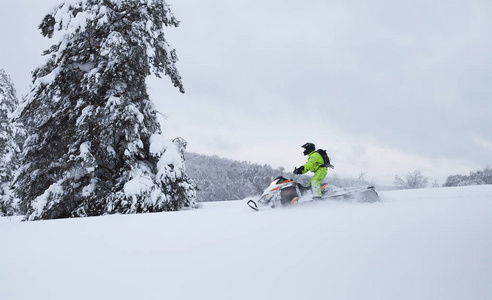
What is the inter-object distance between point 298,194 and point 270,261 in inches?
188

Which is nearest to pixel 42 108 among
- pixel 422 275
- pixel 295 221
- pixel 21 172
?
pixel 21 172

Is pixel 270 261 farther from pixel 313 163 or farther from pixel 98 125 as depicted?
pixel 98 125

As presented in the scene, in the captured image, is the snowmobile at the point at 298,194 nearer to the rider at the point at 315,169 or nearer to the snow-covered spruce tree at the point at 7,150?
the rider at the point at 315,169

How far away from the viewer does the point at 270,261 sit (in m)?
2.26

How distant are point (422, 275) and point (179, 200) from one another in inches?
310

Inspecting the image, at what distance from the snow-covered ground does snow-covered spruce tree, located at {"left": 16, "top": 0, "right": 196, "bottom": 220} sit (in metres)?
4.91

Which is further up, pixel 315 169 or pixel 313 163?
pixel 313 163

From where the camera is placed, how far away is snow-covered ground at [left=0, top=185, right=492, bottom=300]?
181 cm

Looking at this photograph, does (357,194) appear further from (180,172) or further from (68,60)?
(68,60)

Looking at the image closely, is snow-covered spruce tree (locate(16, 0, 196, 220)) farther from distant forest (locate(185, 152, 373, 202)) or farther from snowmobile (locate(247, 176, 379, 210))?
distant forest (locate(185, 152, 373, 202))

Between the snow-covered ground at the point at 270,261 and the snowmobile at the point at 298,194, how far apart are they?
124 inches

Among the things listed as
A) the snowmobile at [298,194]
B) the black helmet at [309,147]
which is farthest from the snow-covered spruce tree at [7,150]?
the black helmet at [309,147]

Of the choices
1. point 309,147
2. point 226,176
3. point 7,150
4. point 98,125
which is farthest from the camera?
point 226,176

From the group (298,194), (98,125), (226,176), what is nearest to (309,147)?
(298,194)
